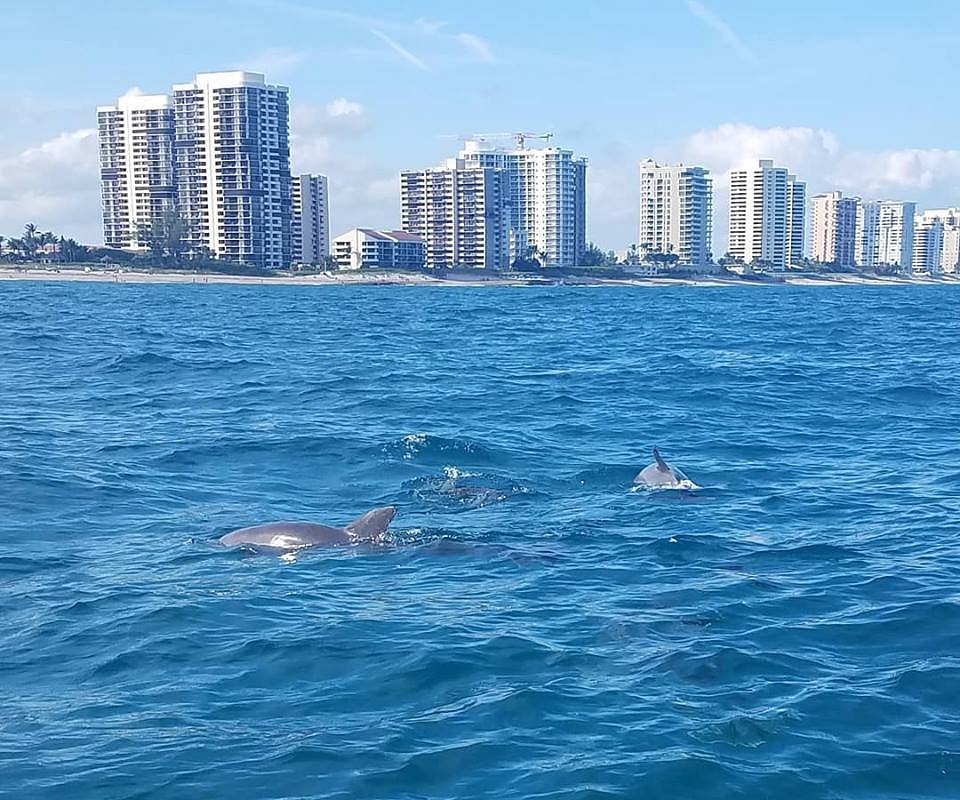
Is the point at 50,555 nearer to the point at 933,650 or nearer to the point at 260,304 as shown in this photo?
the point at 933,650

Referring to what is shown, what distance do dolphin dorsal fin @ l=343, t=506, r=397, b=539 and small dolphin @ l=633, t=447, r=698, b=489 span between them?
6400mm

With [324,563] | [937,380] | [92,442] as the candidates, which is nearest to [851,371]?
[937,380]

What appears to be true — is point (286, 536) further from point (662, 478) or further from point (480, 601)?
point (662, 478)

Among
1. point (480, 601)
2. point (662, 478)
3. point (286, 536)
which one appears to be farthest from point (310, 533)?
point (662, 478)

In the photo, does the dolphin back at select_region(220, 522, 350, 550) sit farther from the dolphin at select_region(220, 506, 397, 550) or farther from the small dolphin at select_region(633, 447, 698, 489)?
the small dolphin at select_region(633, 447, 698, 489)

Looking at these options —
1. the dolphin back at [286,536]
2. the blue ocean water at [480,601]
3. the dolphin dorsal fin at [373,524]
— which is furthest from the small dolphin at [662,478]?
the dolphin back at [286,536]

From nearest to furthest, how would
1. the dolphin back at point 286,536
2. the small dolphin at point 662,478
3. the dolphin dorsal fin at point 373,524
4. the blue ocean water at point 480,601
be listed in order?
the blue ocean water at point 480,601, the dolphin back at point 286,536, the dolphin dorsal fin at point 373,524, the small dolphin at point 662,478

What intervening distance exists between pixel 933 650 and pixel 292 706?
7270 mm

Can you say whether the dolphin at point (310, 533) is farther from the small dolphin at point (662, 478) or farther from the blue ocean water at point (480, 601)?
the small dolphin at point (662, 478)

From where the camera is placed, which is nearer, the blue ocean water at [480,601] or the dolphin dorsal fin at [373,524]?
the blue ocean water at [480,601]

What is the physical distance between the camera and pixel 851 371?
44.1 meters

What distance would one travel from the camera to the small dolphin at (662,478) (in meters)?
22.4

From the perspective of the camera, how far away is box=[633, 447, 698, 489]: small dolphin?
22422mm

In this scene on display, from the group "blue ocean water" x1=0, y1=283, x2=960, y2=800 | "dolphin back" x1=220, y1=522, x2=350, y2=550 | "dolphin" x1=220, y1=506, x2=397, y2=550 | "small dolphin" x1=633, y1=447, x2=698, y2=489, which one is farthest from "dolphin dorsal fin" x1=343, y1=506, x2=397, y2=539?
"small dolphin" x1=633, y1=447, x2=698, y2=489
